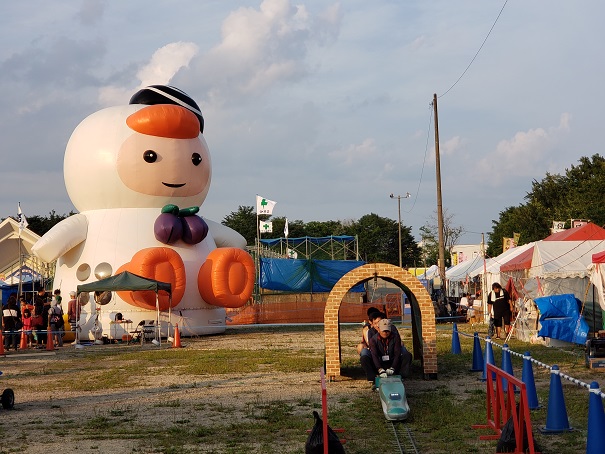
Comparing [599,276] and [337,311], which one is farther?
[599,276]

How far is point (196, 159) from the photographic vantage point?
2739 centimetres

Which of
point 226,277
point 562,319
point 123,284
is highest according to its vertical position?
point 226,277

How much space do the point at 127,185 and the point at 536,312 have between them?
12.9 meters

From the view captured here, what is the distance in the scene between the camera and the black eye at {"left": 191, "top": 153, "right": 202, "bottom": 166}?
27281 millimetres

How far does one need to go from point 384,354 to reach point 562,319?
346 inches

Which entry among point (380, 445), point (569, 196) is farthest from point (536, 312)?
point (569, 196)

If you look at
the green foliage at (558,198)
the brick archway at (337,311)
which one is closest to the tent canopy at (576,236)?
the brick archway at (337,311)

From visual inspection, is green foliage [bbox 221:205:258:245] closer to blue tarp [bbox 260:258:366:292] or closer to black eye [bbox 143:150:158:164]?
blue tarp [bbox 260:258:366:292]

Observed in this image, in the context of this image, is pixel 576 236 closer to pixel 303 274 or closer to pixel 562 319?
pixel 562 319

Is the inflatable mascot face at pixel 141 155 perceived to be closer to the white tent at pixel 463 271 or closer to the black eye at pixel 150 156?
the black eye at pixel 150 156

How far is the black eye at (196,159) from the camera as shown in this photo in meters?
27.3

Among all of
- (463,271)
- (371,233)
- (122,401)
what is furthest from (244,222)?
(122,401)

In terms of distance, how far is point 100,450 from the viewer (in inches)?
385

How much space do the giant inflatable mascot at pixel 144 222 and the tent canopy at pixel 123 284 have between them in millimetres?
1212
